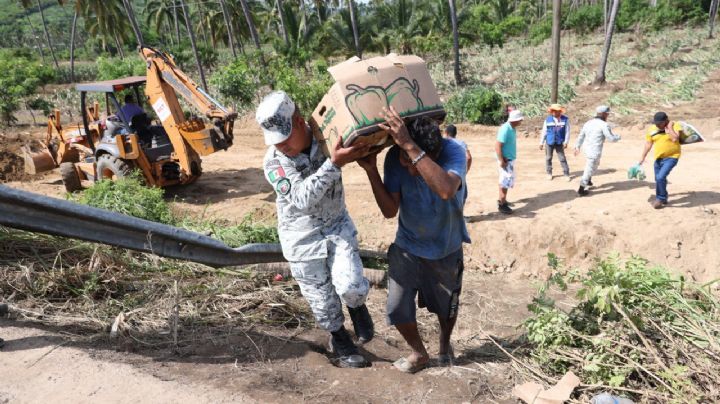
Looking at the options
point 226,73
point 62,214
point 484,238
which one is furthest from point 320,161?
point 226,73

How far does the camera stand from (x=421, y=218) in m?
3.01

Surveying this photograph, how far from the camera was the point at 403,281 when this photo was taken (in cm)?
319

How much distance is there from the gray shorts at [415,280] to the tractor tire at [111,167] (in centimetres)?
705

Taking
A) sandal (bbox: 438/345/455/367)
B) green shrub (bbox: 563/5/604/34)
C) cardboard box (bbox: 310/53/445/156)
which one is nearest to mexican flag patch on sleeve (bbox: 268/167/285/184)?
cardboard box (bbox: 310/53/445/156)

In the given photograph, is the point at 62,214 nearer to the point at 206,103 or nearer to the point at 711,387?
the point at 711,387

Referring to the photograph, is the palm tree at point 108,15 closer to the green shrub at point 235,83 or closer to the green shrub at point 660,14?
the green shrub at point 235,83

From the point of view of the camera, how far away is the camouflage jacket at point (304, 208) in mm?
2896

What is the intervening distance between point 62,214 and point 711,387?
3.91 m

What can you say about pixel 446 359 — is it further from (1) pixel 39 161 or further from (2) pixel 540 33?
(2) pixel 540 33

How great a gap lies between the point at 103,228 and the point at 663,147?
739 centimetres

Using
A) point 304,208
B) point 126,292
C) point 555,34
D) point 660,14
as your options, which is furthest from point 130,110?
point 660,14

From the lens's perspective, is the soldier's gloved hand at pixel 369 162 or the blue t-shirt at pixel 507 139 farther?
the blue t-shirt at pixel 507 139

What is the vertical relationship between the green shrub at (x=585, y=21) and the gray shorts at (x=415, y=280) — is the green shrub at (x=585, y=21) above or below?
above

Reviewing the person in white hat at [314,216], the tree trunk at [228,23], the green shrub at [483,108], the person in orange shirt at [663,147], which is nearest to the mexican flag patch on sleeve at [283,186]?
the person in white hat at [314,216]
